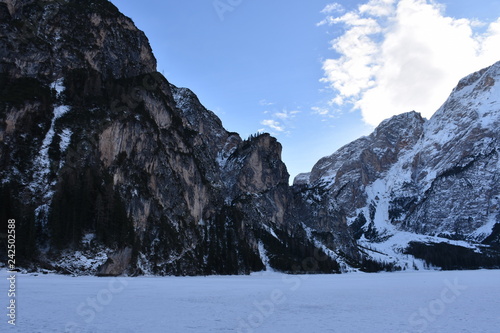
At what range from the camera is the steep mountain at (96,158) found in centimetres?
8481

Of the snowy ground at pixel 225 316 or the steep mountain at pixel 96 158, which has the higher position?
the steep mountain at pixel 96 158

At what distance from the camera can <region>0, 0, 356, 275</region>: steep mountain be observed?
84.8 m

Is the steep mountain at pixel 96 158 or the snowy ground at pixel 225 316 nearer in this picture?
→ the snowy ground at pixel 225 316

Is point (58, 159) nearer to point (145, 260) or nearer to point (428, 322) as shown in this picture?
point (145, 260)

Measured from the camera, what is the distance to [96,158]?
104250mm

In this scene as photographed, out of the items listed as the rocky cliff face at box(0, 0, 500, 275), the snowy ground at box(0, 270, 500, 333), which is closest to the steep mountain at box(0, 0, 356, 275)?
the rocky cliff face at box(0, 0, 500, 275)

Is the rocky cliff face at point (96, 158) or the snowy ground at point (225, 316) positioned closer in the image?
the snowy ground at point (225, 316)

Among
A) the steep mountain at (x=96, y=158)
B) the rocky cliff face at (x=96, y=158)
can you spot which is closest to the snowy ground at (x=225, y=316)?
the steep mountain at (x=96, y=158)

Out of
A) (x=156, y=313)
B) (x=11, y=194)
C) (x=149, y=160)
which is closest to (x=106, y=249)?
(x=11, y=194)

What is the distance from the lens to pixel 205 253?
13688 cm

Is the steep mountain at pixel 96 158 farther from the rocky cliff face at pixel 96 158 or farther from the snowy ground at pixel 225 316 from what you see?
the snowy ground at pixel 225 316

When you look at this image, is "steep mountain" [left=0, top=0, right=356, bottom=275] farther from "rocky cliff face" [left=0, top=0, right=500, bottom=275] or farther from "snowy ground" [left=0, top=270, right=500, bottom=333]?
"snowy ground" [left=0, top=270, right=500, bottom=333]

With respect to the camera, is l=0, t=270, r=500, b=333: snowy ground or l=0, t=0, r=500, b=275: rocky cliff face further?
l=0, t=0, r=500, b=275: rocky cliff face

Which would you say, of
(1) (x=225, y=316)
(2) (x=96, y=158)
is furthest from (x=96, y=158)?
(1) (x=225, y=316)
